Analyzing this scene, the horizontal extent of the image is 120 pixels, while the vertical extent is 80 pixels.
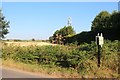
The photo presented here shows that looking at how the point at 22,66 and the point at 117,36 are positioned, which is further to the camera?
the point at 117,36

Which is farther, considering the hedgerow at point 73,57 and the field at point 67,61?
the hedgerow at point 73,57

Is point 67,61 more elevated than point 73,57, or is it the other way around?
point 73,57

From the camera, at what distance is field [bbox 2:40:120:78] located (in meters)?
14.0

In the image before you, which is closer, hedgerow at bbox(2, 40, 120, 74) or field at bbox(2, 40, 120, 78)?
field at bbox(2, 40, 120, 78)

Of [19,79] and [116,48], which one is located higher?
[116,48]

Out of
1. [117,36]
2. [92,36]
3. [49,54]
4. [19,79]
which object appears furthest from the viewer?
[92,36]

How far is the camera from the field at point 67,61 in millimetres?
13963

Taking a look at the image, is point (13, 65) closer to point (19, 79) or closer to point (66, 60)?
point (66, 60)

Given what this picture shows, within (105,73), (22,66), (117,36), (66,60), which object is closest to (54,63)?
(66,60)

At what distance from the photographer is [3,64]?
59.3ft

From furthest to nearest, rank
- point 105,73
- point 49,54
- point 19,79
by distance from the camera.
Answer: point 49,54
point 105,73
point 19,79

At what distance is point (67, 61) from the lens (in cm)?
1762

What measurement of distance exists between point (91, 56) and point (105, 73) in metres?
3.26

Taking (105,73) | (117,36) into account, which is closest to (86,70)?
(105,73)
